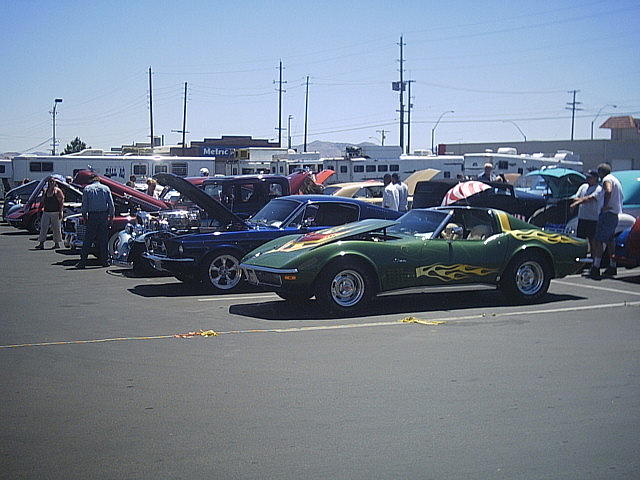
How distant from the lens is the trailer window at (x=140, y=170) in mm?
37406

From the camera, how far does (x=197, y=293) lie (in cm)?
1136

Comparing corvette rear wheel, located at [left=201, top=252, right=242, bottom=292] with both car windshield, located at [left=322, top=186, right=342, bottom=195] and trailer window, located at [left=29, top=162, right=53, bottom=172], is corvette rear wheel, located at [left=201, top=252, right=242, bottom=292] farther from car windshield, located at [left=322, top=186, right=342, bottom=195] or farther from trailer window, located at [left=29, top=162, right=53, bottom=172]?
trailer window, located at [left=29, top=162, right=53, bottom=172]

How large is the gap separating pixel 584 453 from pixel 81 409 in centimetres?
344

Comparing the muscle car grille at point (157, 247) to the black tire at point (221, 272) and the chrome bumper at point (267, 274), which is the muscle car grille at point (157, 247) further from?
the chrome bumper at point (267, 274)

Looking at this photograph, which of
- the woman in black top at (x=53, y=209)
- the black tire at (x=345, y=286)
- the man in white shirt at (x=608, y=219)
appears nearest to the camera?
the black tire at (x=345, y=286)

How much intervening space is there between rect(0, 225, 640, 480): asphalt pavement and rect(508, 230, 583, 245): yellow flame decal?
85 cm

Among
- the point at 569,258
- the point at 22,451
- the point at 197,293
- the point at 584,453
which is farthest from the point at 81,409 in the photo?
the point at 569,258

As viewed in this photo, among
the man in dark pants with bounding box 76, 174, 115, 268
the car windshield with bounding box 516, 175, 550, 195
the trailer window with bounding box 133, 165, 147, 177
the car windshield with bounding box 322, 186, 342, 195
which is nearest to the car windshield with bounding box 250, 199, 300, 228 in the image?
the man in dark pants with bounding box 76, 174, 115, 268

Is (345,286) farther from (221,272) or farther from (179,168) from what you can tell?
(179,168)

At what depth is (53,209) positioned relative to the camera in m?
18.0

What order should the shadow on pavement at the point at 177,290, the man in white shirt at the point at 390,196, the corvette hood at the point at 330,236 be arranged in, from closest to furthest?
the corvette hood at the point at 330,236, the shadow on pavement at the point at 177,290, the man in white shirt at the point at 390,196

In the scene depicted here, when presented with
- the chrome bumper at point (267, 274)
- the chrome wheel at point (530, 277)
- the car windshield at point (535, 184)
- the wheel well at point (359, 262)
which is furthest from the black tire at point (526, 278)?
the car windshield at point (535, 184)

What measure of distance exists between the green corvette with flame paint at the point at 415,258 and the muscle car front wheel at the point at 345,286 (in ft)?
0.04

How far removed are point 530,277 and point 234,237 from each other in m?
4.28
